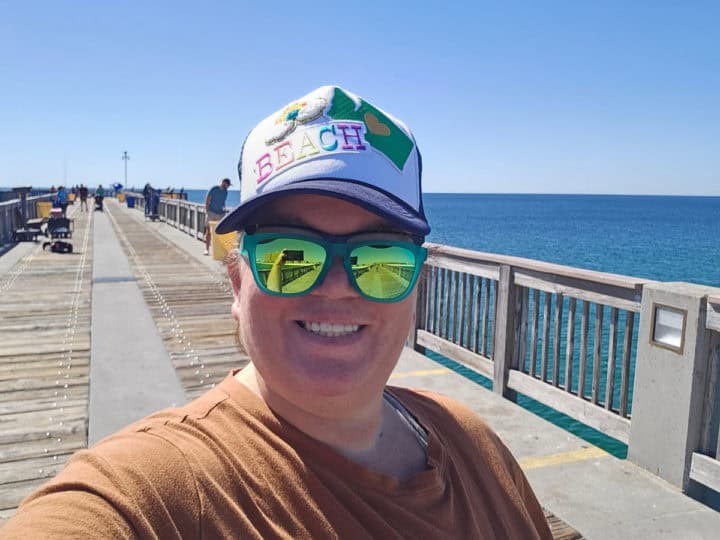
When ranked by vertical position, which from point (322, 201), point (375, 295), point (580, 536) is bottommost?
point (580, 536)

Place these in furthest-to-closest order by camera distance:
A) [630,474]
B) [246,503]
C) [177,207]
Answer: [177,207]
[630,474]
[246,503]

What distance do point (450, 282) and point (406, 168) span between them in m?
4.84

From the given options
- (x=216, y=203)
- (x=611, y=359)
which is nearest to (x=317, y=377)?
(x=611, y=359)

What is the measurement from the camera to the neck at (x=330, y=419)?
55.5 inches

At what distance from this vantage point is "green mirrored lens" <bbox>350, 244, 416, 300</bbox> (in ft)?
4.68

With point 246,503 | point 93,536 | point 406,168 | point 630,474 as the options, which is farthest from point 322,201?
point 630,474

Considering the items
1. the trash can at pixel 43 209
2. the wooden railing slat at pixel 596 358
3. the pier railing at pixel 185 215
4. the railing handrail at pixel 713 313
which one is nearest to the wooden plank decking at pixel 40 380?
the wooden railing slat at pixel 596 358

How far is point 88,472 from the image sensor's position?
43.8 inches

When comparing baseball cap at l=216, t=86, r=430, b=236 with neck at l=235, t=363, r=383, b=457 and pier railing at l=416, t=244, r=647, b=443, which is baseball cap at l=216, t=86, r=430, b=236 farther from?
pier railing at l=416, t=244, r=647, b=443

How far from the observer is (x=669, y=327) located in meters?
3.70

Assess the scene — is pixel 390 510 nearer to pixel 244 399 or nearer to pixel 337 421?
pixel 337 421

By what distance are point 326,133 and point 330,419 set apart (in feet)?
2.18

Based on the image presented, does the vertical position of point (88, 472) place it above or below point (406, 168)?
below

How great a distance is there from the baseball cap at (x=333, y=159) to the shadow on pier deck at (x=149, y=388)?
2.41 meters
